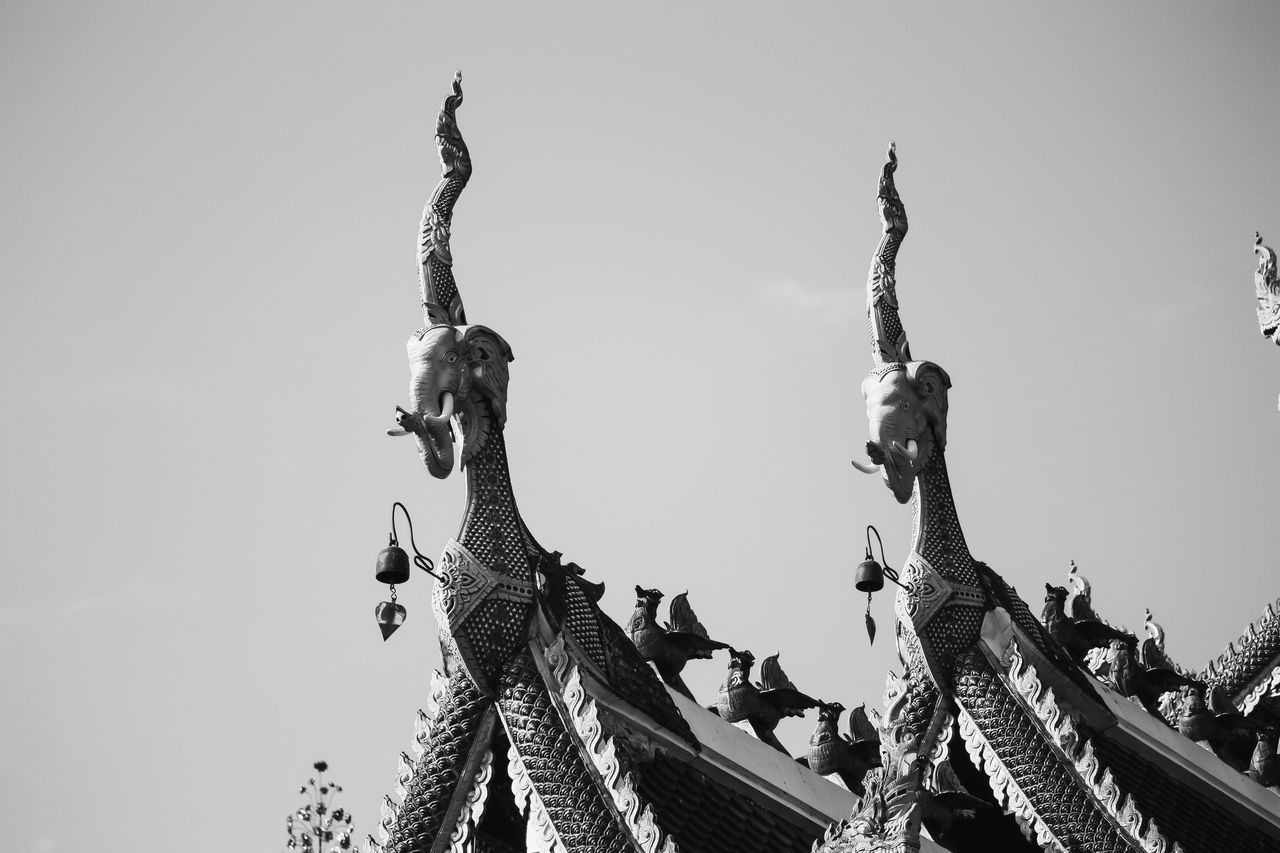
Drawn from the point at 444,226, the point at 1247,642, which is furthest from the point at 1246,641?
the point at 444,226

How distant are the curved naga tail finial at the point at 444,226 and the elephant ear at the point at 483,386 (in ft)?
0.91

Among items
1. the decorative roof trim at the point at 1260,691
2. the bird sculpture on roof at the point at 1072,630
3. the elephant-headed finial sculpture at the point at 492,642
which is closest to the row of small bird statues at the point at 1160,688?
the bird sculpture on roof at the point at 1072,630

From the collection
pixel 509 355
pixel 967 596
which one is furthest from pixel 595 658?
pixel 967 596

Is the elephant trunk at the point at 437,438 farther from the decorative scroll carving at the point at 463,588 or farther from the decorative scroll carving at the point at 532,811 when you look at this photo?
the decorative scroll carving at the point at 532,811

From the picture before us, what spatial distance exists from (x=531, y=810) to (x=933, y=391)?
431 centimetres

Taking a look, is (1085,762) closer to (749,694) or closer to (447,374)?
(749,694)

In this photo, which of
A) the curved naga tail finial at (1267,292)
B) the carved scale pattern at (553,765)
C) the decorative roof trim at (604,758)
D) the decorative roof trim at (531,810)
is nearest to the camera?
the decorative roof trim at (604,758)

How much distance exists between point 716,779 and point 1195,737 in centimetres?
591

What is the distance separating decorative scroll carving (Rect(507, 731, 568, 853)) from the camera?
13109 mm

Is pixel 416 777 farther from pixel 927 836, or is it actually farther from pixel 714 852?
pixel 927 836

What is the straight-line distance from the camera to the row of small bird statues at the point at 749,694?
1580cm

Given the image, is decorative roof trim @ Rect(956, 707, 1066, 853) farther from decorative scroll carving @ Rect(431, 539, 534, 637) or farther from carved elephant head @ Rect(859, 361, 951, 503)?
decorative scroll carving @ Rect(431, 539, 534, 637)

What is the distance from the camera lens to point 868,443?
15.7m

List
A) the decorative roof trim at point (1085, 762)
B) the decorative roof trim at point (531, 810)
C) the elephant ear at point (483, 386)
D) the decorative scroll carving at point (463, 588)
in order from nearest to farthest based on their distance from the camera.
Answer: the decorative roof trim at point (531, 810) → the decorative scroll carving at point (463, 588) → the elephant ear at point (483, 386) → the decorative roof trim at point (1085, 762)
